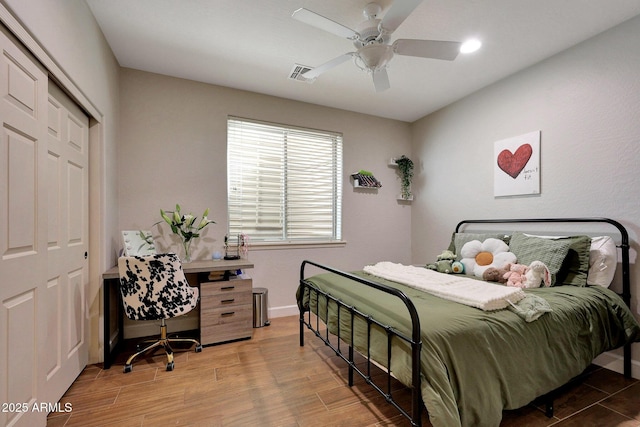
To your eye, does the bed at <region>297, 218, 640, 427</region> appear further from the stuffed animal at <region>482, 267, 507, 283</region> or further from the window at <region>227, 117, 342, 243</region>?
the window at <region>227, 117, 342, 243</region>

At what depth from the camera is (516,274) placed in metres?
2.31

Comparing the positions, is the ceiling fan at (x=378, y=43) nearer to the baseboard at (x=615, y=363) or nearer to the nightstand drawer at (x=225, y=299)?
the nightstand drawer at (x=225, y=299)

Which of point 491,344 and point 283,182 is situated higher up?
point 283,182

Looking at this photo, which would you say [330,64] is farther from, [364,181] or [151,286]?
[151,286]

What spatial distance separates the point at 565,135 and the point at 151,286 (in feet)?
12.4

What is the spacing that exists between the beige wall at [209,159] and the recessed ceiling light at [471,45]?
169 centimetres

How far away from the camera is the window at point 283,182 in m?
3.40

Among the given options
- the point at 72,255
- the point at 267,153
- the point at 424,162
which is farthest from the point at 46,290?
the point at 424,162

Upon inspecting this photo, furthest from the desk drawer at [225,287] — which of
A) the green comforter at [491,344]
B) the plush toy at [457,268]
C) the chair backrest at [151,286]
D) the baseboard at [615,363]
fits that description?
the baseboard at [615,363]

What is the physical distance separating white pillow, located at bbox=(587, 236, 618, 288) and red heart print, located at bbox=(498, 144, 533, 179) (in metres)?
0.98

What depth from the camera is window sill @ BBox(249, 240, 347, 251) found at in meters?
3.40

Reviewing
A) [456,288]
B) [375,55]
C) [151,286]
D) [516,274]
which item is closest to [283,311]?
[151,286]

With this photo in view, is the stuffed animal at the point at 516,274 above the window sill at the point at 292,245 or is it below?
below

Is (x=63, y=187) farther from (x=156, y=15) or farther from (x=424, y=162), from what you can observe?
(x=424, y=162)
